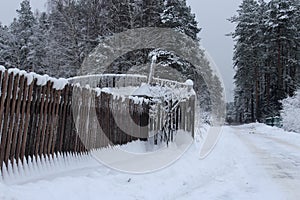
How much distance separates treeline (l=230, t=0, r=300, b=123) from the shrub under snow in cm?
883

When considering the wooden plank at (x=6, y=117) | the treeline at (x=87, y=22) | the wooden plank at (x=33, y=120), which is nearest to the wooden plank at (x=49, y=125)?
the wooden plank at (x=33, y=120)

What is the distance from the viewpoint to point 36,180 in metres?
3.73

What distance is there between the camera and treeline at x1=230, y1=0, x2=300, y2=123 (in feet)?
107

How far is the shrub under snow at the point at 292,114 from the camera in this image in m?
20.2

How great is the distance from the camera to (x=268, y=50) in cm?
3556

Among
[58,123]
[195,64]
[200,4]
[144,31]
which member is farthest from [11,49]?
[58,123]

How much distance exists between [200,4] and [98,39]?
69.5ft

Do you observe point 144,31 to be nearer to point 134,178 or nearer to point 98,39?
point 98,39

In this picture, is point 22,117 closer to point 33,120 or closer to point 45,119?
point 33,120

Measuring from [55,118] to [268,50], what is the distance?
115 feet

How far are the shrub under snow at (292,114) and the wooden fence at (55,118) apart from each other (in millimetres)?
16174

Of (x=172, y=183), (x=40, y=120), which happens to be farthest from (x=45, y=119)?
(x=172, y=183)

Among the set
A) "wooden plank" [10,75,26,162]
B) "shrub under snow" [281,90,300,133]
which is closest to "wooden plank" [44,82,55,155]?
"wooden plank" [10,75,26,162]

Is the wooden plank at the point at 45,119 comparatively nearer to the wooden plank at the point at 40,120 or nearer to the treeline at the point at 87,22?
the wooden plank at the point at 40,120
